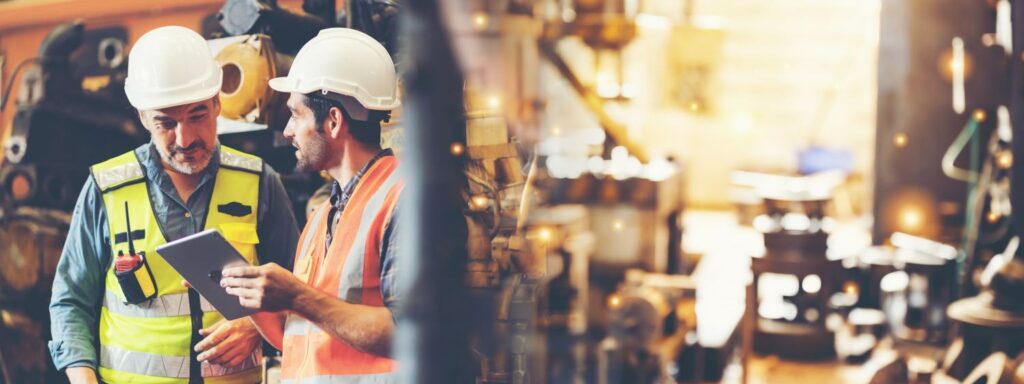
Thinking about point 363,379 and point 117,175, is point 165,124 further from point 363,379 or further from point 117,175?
point 363,379

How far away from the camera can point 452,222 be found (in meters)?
0.75

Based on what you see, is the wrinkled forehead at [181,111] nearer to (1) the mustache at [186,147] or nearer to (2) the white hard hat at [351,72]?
(1) the mustache at [186,147]

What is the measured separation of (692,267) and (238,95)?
3.33 m

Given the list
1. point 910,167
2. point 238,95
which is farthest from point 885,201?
point 238,95

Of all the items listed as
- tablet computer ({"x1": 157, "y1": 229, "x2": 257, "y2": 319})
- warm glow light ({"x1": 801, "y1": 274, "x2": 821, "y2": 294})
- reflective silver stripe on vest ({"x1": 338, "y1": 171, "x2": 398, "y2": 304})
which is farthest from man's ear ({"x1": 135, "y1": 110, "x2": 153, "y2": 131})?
warm glow light ({"x1": 801, "y1": 274, "x2": 821, "y2": 294})

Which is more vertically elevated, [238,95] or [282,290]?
[238,95]

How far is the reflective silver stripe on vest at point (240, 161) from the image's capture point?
1.58m

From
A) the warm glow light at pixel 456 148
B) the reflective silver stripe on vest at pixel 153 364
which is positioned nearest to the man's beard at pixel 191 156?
the reflective silver stripe on vest at pixel 153 364

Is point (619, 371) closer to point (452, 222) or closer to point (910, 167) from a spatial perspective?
point (452, 222)

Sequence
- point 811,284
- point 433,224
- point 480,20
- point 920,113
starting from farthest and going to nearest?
point 920,113 → point 811,284 → point 480,20 → point 433,224

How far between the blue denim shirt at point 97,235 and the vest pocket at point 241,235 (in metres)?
0.01

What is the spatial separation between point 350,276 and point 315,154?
0.67 feet

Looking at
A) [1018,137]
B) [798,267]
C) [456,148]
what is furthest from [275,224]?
[798,267]

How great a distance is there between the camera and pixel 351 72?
1387 mm
